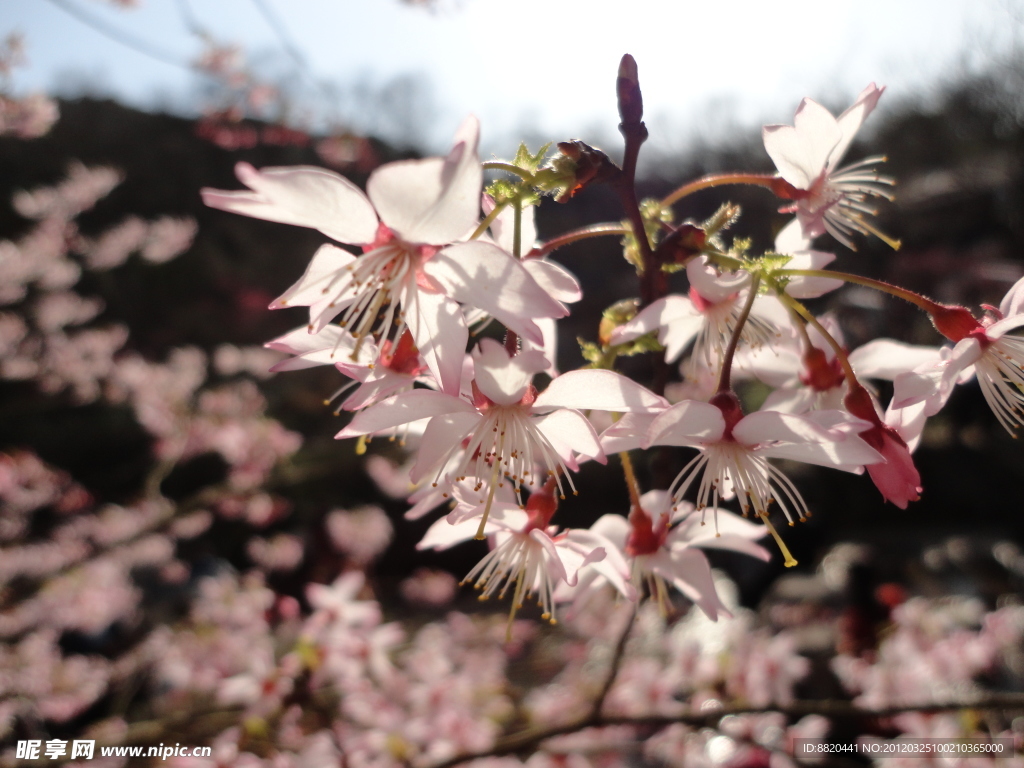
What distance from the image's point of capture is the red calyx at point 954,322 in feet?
1.78

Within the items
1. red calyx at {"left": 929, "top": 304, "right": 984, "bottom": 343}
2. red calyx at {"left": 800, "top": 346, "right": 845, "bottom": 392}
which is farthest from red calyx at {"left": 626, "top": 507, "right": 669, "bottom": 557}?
red calyx at {"left": 929, "top": 304, "right": 984, "bottom": 343}

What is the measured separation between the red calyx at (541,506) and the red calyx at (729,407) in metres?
0.18

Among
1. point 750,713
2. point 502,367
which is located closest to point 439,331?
point 502,367

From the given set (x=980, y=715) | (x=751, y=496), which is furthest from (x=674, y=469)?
(x=980, y=715)

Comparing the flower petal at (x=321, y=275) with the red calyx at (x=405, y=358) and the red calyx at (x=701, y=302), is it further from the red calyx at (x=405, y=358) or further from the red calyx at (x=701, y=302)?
the red calyx at (x=701, y=302)

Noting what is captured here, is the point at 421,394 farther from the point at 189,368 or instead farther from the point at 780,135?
the point at 189,368

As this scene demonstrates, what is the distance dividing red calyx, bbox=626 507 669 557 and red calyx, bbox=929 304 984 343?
0.33 m

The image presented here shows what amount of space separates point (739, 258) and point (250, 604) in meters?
3.16

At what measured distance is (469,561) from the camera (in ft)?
18.7

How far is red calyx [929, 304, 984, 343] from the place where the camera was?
1.78ft

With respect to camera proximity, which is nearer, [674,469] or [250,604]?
[674,469]

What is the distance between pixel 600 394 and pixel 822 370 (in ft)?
0.92

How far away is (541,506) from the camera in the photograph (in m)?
0.61

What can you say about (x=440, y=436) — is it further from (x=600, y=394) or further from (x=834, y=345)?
(x=834, y=345)
